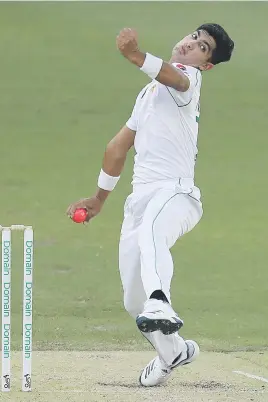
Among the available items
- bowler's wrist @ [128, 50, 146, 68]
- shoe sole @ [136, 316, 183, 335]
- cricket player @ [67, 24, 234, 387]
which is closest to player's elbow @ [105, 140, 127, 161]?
cricket player @ [67, 24, 234, 387]

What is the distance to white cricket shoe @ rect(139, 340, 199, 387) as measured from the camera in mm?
5621

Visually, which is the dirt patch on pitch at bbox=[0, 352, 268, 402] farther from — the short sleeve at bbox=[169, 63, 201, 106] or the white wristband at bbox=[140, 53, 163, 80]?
the white wristband at bbox=[140, 53, 163, 80]

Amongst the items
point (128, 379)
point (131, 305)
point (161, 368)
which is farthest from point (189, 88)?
point (128, 379)

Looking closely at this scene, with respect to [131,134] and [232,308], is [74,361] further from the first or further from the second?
[232,308]

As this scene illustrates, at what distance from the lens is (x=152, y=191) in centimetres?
542

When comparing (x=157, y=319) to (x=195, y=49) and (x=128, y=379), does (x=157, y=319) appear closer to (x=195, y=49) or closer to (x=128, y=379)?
(x=128, y=379)

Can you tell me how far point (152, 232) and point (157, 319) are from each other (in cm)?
59

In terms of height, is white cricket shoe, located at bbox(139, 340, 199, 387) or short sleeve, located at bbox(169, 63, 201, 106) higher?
short sleeve, located at bbox(169, 63, 201, 106)

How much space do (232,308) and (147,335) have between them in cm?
A: 414

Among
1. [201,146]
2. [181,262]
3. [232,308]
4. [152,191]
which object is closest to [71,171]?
[201,146]

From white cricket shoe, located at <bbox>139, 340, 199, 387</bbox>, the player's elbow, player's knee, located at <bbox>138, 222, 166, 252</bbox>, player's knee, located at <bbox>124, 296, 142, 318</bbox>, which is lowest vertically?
white cricket shoe, located at <bbox>139, 340, 199, 387</bbox>

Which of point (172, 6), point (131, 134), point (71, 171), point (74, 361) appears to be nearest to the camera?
point (131, 134)

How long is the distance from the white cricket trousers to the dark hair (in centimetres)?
75

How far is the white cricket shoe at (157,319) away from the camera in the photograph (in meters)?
4.78
